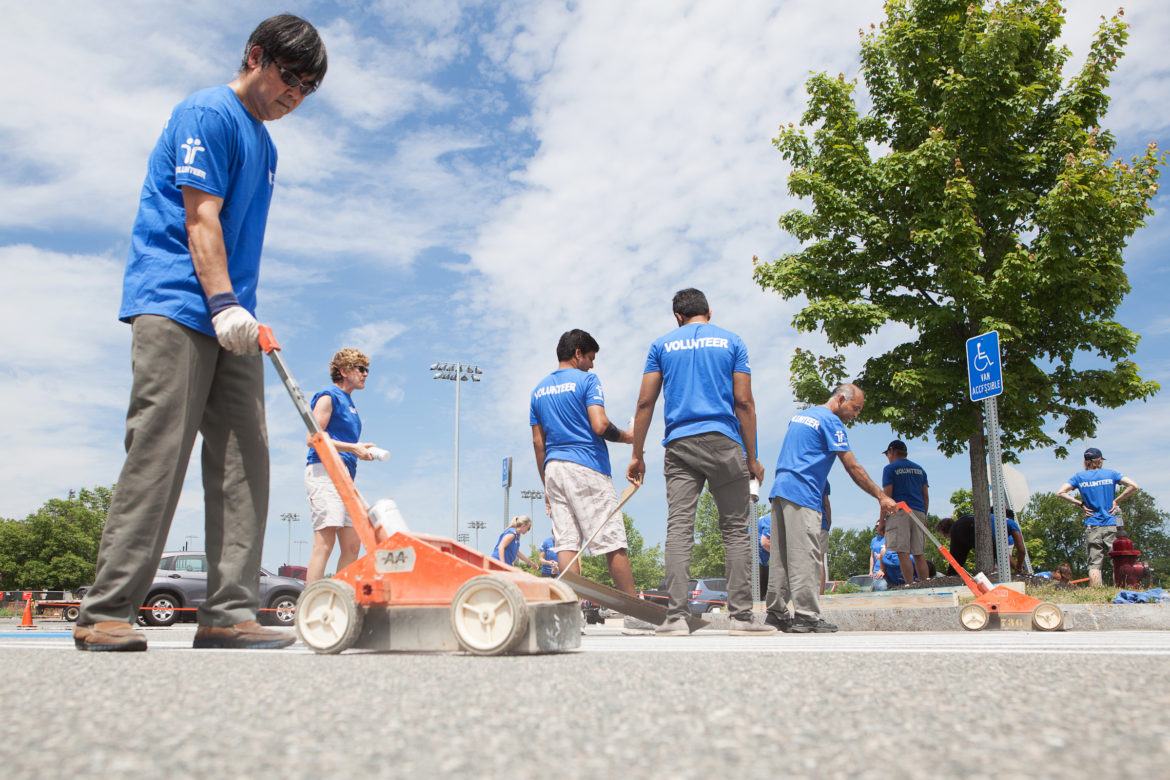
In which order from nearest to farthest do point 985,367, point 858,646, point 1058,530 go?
point 858,646, point 985,367, point 1058,530

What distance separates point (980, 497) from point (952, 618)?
9020mm

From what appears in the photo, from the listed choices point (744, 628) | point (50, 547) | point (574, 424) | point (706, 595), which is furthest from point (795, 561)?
point (50, 547)

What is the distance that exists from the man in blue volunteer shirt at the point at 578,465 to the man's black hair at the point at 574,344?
0.57 feet

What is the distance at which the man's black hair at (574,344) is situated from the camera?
22.0 feet

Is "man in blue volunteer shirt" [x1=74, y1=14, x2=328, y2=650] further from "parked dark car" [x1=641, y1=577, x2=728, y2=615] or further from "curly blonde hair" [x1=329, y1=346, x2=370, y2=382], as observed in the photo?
"parked dark car" [x1=641, y1=577, x2=728, y2=615]

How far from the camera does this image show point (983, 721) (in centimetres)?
135

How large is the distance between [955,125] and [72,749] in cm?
1790

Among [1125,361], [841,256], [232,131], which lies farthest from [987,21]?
[232,131]

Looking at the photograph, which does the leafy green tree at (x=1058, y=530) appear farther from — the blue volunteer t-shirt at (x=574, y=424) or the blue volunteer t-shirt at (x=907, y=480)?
the blue volunteer t-shirt at (x=574, y=424)

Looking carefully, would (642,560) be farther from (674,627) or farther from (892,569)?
(674,627)

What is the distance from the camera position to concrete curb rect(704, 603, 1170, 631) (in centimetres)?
684

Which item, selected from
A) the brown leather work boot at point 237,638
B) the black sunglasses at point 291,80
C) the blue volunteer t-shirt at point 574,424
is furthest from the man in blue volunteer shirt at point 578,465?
the black sunglasses at point 291,80

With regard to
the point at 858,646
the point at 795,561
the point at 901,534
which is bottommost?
the point at 858,646

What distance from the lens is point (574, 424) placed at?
6.30 metres
